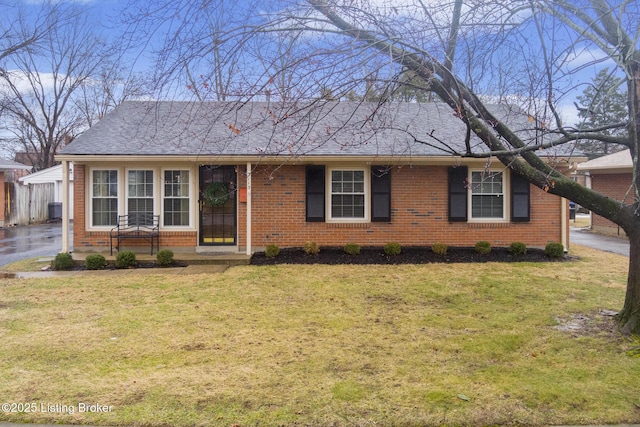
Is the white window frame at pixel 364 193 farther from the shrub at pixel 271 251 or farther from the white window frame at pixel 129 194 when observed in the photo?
the white window frame at pixel 129 194

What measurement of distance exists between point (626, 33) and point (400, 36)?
2.64m

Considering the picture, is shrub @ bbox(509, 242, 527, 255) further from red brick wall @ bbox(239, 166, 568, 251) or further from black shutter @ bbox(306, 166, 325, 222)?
black shutter @ bbox(306, 166, 325, 222)

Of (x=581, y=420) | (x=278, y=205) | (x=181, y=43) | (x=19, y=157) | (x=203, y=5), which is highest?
(x=19, y=157)

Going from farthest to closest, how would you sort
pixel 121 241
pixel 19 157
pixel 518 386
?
pixel 19 157
pixel 121 241
pixel 518 386

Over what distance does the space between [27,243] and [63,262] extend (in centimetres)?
690

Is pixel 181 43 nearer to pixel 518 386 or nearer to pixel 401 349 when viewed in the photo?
pixel 401 349

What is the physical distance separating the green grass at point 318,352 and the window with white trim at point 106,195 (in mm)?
3169

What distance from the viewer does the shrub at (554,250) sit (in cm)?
1186

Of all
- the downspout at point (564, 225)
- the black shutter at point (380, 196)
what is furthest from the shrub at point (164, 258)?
the downspout at point (564, 225)

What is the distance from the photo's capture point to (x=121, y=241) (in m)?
12.3

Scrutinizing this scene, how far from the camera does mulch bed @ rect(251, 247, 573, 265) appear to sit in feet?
37.9

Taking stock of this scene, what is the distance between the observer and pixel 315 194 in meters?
12.2

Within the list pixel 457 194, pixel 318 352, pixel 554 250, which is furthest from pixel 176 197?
pixel 554 250

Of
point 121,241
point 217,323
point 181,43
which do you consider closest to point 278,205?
point 121,241
